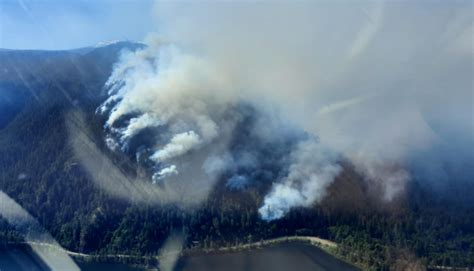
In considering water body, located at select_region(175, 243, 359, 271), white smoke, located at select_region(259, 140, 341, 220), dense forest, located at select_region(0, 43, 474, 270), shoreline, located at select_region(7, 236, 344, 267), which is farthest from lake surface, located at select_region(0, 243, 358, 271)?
white smoke, located at select_region(259, 140, 341, 220)

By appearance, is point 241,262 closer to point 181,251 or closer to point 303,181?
point 181,251

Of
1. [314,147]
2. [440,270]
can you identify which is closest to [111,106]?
[314,147]

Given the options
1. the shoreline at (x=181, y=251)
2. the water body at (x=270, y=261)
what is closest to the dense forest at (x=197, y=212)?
the shoreline at (x=181, y=251)

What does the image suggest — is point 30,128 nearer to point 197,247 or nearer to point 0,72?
point 0,72

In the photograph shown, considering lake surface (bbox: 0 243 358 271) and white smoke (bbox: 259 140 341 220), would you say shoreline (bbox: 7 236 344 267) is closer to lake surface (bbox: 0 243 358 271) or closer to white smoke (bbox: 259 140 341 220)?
lake surface (bbox: 0 243 358 271)

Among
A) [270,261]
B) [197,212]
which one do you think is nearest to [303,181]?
[197,212]

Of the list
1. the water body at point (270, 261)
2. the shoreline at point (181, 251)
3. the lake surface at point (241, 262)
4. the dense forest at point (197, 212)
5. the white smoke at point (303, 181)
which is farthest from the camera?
the white smoke at point (303, 181)

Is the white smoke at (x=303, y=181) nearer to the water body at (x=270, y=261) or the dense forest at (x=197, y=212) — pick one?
the dense forest at (x=197, y=212)
